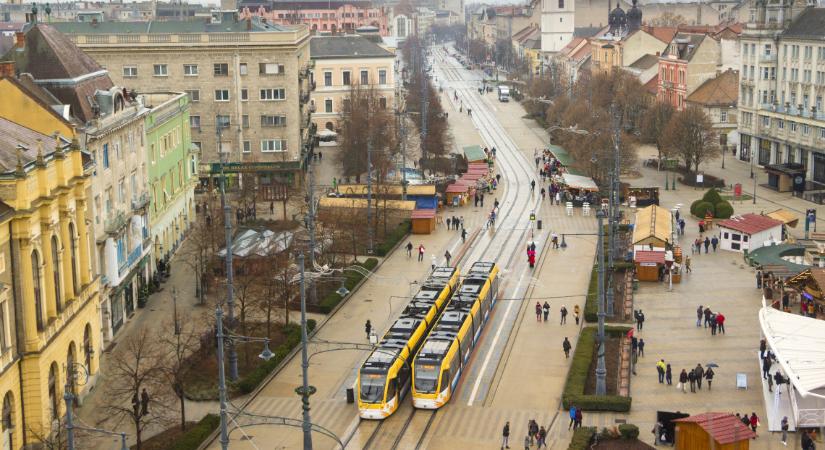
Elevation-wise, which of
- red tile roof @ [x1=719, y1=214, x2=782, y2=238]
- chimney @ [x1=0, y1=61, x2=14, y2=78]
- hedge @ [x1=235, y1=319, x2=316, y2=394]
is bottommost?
hedge @ [x1=235, y1=319, x2=316, y2=394]

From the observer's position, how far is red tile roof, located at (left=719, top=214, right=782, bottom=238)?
231 feet

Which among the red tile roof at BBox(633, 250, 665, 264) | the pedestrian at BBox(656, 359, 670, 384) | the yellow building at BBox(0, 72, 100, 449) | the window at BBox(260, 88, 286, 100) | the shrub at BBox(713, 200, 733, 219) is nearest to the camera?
the yellow building at BBox(0, 72, 100, 449)

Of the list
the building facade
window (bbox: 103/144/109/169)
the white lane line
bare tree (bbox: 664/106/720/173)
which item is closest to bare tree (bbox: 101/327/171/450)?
window (bbox: 103/144/109/169)

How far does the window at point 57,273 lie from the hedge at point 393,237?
3053 centimetres

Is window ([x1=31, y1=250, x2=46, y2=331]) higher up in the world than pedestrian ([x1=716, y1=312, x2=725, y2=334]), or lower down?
higher up

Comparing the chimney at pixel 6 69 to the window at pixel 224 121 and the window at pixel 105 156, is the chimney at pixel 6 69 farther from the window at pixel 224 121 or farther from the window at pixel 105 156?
the window at pixel 224 121

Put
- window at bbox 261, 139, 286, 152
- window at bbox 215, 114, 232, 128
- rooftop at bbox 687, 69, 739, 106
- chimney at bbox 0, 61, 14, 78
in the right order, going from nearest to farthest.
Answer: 1. chimney at bbox 0, 61, 14, 78
2. window at bbox 215, 114, 232, 128
3. window at bbox 261, 139, 286, 152
4. rooftop at bbox 687, 69, 739, 106

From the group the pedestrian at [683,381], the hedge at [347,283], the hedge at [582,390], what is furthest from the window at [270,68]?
the pedestrian at [683,381]

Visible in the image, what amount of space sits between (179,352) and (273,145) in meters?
50.4

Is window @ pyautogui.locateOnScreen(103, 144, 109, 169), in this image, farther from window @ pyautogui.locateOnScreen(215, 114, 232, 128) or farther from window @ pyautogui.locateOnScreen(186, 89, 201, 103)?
window @ pyautogui.locateOnScreen(186, 89, 201, 103)

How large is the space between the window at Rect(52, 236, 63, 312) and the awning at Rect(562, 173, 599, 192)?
5284 cm

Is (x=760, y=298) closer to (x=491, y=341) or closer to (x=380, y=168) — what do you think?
(x=491, y=341)

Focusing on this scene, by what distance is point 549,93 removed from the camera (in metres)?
147

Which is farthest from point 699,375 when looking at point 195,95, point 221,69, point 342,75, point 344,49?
point 344,49
